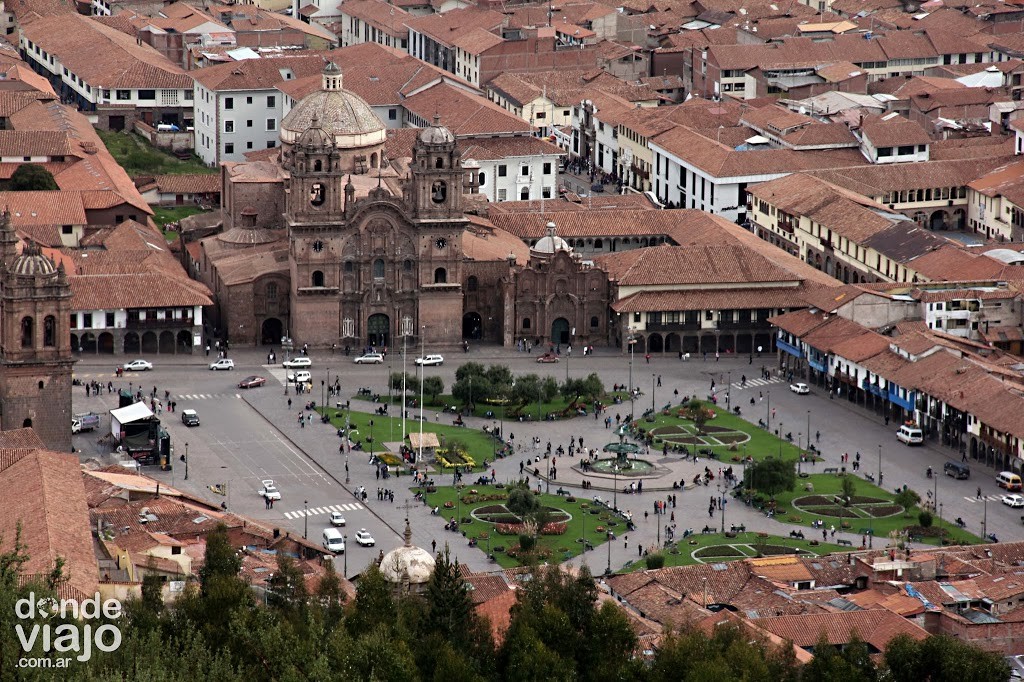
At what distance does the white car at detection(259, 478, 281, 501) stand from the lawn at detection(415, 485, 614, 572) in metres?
7.91

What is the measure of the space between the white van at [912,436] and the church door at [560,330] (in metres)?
29.0

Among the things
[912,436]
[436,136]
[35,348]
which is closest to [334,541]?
[35,348]

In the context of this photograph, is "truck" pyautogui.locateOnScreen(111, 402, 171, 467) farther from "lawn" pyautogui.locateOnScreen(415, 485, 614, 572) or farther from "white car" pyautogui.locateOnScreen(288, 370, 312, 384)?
"lawn" pyautogui.locateOnScreen(415, 485, 614, 572)

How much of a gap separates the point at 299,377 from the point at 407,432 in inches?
468

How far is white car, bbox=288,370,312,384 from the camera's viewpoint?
530 feet

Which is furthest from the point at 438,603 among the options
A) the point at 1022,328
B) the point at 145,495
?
the point at 1022,328

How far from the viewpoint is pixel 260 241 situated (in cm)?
17675

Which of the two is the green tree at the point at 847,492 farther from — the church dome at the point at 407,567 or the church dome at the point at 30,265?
the church dome at the point at 30,265

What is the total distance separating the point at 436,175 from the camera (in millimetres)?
170000

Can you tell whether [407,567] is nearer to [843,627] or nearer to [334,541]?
[843,627]

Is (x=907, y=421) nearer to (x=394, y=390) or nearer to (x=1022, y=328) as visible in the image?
(x=1022, y=328)

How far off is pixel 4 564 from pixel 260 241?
84.4m

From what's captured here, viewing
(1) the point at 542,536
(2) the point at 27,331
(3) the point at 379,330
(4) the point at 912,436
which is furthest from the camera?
(3) the point at 379,330

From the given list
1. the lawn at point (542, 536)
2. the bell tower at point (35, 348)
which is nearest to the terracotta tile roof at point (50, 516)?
the bell tower at point (35, 348)
